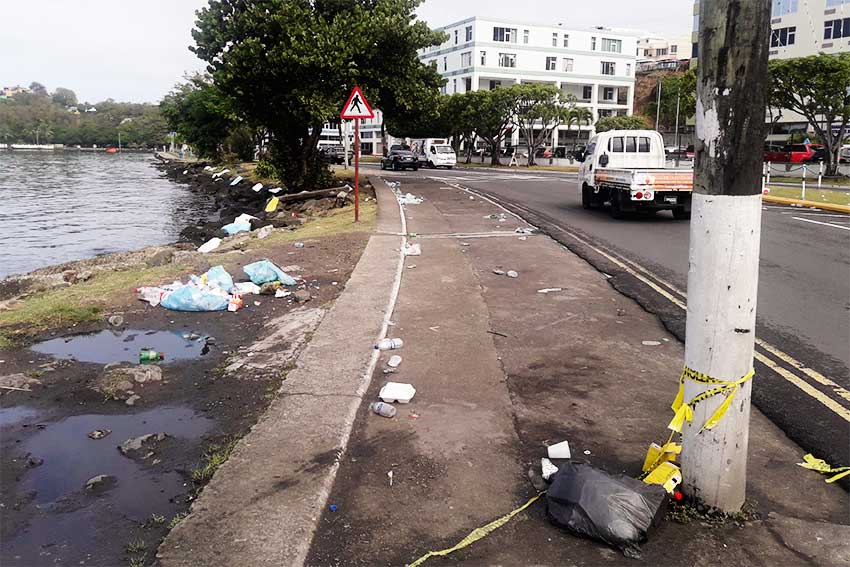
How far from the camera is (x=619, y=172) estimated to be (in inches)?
655

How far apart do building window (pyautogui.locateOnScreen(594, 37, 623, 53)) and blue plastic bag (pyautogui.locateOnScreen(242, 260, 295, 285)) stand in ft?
275

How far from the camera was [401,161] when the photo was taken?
47000 mm

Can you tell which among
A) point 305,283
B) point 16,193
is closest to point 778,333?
point 305,283

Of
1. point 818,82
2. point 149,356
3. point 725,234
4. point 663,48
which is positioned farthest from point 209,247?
point 663,48

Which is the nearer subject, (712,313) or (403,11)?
(712,313)

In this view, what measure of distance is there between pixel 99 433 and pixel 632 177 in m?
13.4

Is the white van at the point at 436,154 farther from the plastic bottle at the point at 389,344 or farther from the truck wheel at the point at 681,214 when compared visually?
the plastic bottle at the point at 389,344

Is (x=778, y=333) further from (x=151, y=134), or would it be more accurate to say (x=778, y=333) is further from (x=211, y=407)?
(x=151, y=134)

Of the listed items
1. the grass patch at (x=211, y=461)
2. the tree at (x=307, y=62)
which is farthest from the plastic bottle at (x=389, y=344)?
the tree at (x=307, y=62)

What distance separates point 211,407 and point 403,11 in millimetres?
23778

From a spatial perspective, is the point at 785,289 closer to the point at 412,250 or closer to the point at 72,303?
the point at 412,250

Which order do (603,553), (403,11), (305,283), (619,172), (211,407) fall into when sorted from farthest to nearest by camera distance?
1. (403,11)
2. (619,172)
3. (305,283)
4. (211,407)
5. (603,553)

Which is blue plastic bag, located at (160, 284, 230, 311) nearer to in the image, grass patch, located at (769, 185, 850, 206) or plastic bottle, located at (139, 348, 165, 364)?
plastic bottle, located at (139, 348, 165, 364)

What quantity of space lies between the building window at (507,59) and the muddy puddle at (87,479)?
78.9m
